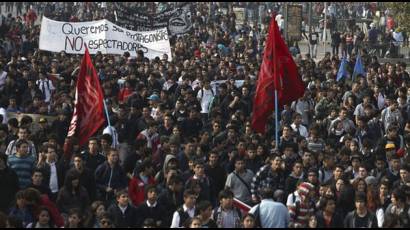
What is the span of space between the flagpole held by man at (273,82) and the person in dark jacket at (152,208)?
3.72 m

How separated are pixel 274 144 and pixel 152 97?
3760mm

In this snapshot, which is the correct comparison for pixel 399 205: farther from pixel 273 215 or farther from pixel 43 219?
pixel 43 219

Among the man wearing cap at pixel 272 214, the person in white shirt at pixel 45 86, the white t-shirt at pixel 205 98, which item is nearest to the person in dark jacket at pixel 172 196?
the man wearing cap at pixel 272 214

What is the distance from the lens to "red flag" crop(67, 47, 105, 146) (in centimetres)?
1323

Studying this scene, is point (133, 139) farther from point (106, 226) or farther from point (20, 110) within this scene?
point (106, 226)

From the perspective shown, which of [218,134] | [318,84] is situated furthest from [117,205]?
[318,84]

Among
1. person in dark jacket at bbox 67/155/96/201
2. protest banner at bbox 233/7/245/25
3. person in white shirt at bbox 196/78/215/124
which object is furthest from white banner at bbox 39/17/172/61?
protest banner at bbox 233/7/245/25

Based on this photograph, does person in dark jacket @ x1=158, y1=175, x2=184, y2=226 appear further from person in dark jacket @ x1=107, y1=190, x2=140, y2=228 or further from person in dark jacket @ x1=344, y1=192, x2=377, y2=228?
person in dark jacket @ x1=344, y1=192, x2=377, y2=228

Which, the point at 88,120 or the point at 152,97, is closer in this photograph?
the point at 88,120

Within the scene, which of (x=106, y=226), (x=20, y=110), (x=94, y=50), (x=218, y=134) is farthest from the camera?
(x=94, y=50)

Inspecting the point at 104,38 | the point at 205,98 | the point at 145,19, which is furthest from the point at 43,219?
the point at 145,19

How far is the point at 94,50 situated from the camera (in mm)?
24562

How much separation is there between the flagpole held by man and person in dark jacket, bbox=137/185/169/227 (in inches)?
147

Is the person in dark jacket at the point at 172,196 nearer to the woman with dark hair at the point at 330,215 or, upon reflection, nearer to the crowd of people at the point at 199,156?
the crowd of people at the point at 199,156
